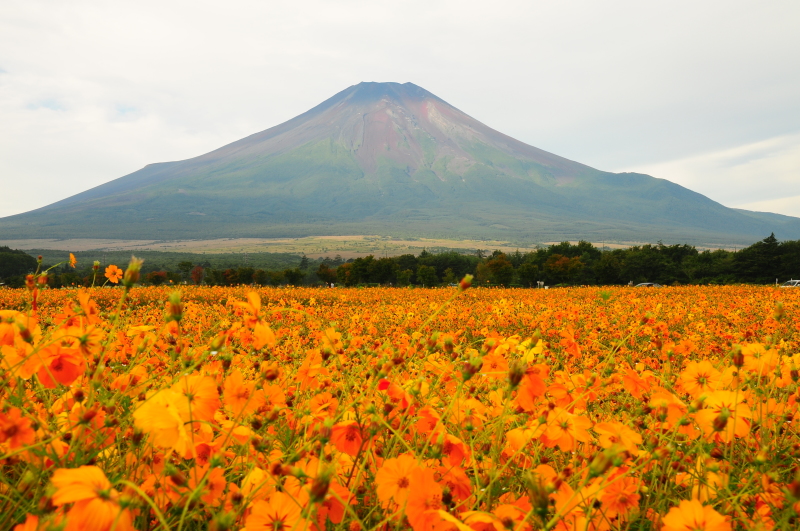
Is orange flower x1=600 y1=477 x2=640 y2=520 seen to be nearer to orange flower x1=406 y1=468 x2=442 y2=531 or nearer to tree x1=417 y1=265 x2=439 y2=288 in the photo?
orange flower x1=406 y1=468 x2=442 y2=531

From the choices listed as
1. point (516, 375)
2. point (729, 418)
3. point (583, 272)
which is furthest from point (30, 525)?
point (583, 272)

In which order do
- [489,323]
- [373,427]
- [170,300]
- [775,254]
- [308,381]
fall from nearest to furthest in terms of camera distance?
1. [170,300]
2. [373,427]
3. [308,381]
4. [489,323]
5. [775,254]

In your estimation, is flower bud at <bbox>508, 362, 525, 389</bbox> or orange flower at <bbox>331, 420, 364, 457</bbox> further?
orange flower at <bbox>331, 420, 364, 457</bbox>

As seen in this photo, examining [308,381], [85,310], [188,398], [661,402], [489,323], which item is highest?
[85,310]

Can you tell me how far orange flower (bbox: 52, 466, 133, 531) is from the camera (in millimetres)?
599

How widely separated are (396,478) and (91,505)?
1.73 feet

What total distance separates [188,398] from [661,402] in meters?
1.16

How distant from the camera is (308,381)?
180 cm

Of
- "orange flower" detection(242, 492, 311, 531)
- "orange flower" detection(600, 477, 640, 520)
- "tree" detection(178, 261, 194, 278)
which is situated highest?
"orange flower" detection(242, 492, 311, 531)

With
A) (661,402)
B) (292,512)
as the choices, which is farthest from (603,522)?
(292,512)

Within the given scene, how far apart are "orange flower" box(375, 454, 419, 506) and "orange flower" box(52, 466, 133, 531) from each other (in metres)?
0.45

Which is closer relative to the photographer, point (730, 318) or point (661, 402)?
point (661, 402)

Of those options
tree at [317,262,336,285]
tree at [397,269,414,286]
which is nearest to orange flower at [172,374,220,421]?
tree at [397,269,414,286]

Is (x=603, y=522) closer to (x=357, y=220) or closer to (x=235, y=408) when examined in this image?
(x=235, y=408)
